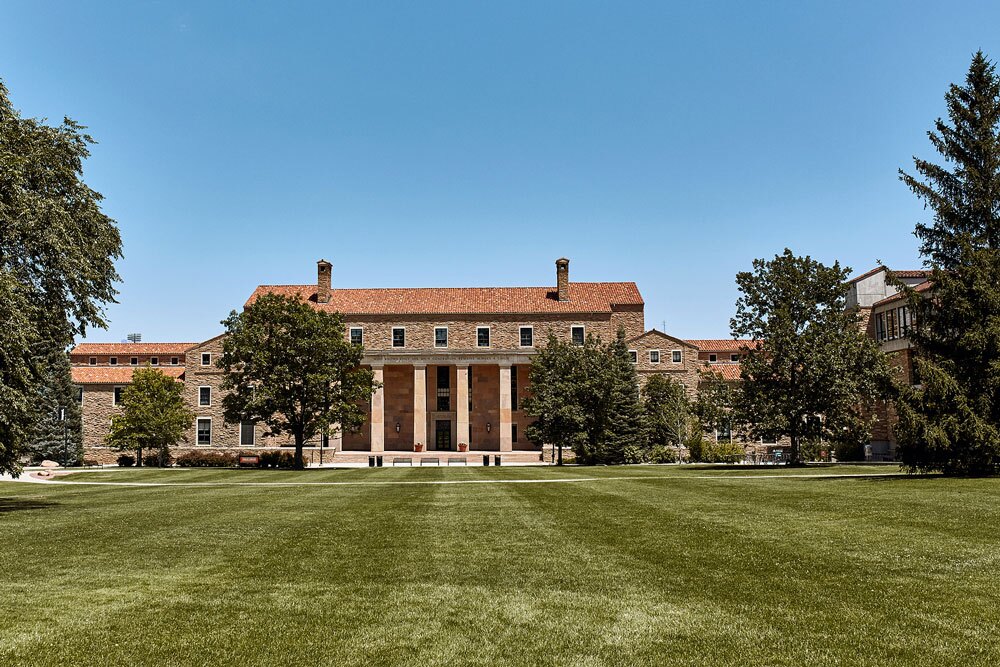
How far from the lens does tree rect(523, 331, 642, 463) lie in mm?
49938

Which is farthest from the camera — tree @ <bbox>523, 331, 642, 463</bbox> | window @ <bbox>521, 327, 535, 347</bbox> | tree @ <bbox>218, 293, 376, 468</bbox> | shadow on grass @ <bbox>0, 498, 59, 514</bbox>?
window @ <bbox>521, 327, 535, 347</bbox>

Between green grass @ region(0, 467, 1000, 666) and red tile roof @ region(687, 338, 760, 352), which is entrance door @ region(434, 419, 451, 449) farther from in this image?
green grass @ region(0, 467, 1000, 666)

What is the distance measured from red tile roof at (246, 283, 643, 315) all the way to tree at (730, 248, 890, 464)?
1249 inches

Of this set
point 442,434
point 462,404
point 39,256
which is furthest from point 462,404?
point 39,256

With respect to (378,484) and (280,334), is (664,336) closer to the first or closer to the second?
(280,334)

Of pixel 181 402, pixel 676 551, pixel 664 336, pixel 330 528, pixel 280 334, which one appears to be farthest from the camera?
pixel 664 336

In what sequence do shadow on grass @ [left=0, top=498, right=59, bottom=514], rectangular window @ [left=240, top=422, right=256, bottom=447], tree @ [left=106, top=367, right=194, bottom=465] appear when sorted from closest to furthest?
shadow on grass @ [left=0, top=498, right=59, bottom=514], tree @ [left=106, top=367, right=194, bottom=465], rectangular window @ [left=240, top=422, right=256, bottom=447]

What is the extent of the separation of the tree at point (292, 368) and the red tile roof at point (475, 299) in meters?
23.7

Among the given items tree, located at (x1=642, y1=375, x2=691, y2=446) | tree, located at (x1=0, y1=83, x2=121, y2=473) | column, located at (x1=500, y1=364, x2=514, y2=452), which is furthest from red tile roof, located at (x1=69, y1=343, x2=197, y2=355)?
tree, located at (x1=0, y1=83, x2=121, y2=473)

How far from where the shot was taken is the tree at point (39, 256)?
18484 millimetres

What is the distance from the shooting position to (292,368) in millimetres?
47625

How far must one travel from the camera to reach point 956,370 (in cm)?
2870

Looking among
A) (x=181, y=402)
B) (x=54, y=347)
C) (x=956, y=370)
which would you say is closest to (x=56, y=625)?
(x=54, y=347)

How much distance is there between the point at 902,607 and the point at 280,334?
4375 centimetres
